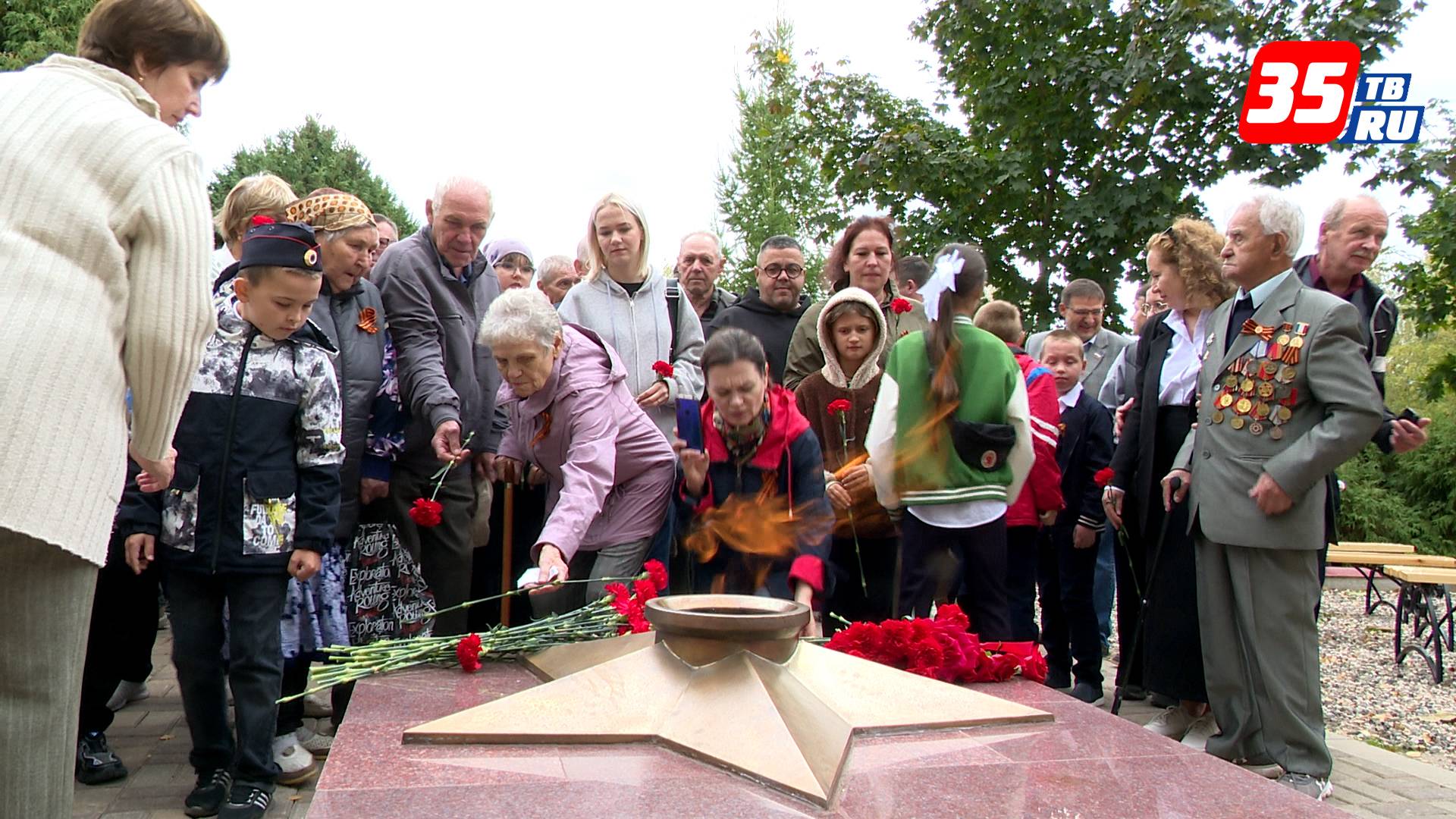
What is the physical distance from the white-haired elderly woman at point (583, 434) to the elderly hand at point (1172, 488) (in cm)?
196

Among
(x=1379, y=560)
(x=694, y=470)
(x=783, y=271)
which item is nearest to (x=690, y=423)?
(x=694, y=470)

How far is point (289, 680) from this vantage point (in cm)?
392

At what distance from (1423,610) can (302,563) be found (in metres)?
6.66

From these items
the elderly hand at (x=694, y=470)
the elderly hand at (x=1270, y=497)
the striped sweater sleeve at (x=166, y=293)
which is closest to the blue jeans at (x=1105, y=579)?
the elderly hand at (x=1270, y=497)

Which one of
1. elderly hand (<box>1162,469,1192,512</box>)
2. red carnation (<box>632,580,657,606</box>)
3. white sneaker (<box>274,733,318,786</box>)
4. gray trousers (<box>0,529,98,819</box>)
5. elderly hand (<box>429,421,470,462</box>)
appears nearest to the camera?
gray trousers (<box>0,529,98,819</box>)

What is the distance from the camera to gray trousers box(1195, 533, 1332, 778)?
370cm

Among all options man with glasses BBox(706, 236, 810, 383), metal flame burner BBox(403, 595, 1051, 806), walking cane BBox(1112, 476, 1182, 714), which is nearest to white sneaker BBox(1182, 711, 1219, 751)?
walking cane BBox(1112, 476, 1182, 714)

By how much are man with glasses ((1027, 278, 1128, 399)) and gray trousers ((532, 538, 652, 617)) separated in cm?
321

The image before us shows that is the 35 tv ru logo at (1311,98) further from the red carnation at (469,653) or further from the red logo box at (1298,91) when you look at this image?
the red carnation at (469,653)

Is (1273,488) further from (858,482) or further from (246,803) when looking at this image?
(246,803)

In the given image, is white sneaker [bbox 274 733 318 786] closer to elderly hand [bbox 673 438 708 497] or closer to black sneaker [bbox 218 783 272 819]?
black sneaker [bbox 218 783 272 819]

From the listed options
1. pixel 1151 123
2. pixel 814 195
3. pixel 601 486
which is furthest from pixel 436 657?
pixel 814 195

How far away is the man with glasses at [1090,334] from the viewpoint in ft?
20.7

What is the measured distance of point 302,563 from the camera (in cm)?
325
